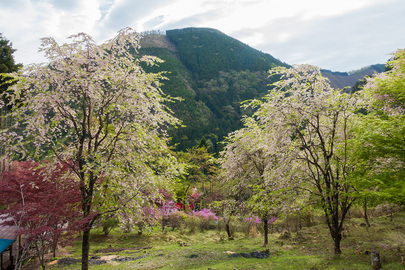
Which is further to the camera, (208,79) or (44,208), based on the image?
(208,79)

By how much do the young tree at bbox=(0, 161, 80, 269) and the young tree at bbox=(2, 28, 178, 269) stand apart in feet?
2.15

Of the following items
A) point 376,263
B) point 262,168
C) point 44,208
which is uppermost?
point 262,168

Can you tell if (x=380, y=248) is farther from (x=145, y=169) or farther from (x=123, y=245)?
(x=123, y=245)

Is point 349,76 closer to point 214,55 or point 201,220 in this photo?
point 214,55

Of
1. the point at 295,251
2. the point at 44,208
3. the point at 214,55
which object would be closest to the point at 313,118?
the point at 295,251

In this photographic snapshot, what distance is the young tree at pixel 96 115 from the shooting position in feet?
24.0

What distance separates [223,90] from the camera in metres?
115

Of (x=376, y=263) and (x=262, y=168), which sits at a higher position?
(x=262, y=168)

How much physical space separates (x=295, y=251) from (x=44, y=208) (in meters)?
11.7

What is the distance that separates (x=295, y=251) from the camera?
39.1 feet

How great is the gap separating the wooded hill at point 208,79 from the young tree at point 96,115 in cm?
5766

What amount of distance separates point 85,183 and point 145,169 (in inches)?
80.0

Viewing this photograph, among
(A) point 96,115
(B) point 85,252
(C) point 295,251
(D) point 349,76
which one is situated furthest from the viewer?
(D) point 349,76

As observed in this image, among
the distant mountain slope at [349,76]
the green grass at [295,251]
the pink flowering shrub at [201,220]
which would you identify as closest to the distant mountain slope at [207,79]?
the pink flowering shrub at [201,220]
